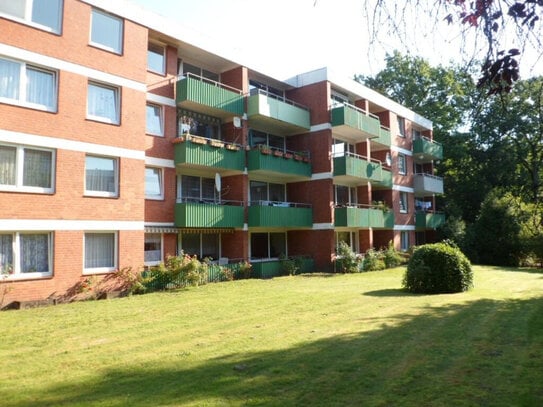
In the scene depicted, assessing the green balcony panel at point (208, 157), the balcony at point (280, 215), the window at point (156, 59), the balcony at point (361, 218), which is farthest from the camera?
the balcony at point (361, 218)

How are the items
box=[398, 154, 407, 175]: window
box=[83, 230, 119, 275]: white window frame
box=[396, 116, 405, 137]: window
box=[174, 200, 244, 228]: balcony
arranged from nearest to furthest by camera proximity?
box=[83, 230, 119, 275]: white window frame < box=[174, 200, 244, 228]: balcony < box=[398, 154, 407, 175]: window < box=[396, 116, 405, 137]: window

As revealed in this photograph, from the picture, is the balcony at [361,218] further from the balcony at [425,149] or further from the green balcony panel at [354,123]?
the balcony at [425,149]

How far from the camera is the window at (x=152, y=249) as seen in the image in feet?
63.0

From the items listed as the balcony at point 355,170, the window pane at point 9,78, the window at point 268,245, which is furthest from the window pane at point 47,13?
the balcony at point 355,170

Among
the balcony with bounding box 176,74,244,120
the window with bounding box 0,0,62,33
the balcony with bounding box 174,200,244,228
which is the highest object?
the window with bounding box 0,0,62,33

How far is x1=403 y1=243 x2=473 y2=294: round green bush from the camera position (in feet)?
50.2

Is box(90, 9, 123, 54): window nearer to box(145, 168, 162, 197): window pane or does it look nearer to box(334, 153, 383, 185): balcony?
box(145, 168, 162, 197): window pane

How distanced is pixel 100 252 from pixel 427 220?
27867mm

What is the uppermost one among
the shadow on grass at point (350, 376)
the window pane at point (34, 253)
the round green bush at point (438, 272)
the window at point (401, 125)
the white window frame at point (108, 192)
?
the window at point (401, 125)

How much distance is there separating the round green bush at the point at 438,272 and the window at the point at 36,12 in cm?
1525

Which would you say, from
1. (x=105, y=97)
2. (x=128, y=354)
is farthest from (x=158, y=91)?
(x=128, y=354)

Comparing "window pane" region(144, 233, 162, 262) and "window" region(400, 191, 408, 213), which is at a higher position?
"window" region(400, 191, 408, 213)

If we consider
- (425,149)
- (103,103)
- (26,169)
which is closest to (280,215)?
(103,103)

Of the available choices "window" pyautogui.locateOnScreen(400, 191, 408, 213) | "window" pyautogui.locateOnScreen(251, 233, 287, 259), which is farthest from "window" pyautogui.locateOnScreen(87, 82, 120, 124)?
"window" pyautogui.locateOnScreen(400, 191, 408, 213)
